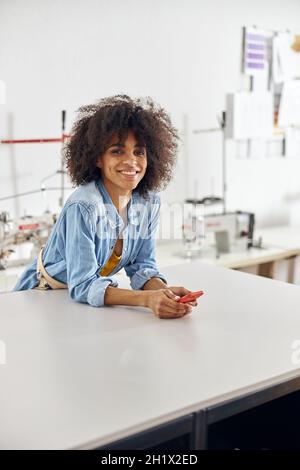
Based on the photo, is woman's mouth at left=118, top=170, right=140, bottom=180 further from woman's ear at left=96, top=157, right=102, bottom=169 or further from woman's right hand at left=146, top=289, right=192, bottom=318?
woman's right hand at left=146, top=289, right=192, bottom=318

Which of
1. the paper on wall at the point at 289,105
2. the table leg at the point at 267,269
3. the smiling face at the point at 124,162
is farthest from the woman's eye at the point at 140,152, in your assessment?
the paper on wall at the point at 289,105

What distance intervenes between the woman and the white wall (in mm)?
1065

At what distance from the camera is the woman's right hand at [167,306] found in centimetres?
154

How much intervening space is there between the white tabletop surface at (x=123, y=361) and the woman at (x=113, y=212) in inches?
2.4

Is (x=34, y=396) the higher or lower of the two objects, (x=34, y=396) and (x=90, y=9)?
the lower

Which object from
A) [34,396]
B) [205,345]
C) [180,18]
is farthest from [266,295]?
[180,18]

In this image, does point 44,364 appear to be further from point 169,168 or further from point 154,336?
point 169,168

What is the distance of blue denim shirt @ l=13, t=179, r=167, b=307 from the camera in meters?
1.65

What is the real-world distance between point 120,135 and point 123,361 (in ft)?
2.40

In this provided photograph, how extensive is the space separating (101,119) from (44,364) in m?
0.79

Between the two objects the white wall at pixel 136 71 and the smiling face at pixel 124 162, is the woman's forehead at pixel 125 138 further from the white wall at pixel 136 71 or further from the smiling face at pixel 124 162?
the white wall at pixel 136 71

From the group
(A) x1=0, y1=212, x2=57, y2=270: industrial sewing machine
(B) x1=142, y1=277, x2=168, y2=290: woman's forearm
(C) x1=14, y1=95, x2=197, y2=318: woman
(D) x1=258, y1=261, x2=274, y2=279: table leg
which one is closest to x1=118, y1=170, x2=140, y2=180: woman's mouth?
(C) x1=14, y1=95, x2=197, y2=318: woman

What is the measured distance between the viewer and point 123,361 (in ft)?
4.08

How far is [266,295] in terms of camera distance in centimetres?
177
